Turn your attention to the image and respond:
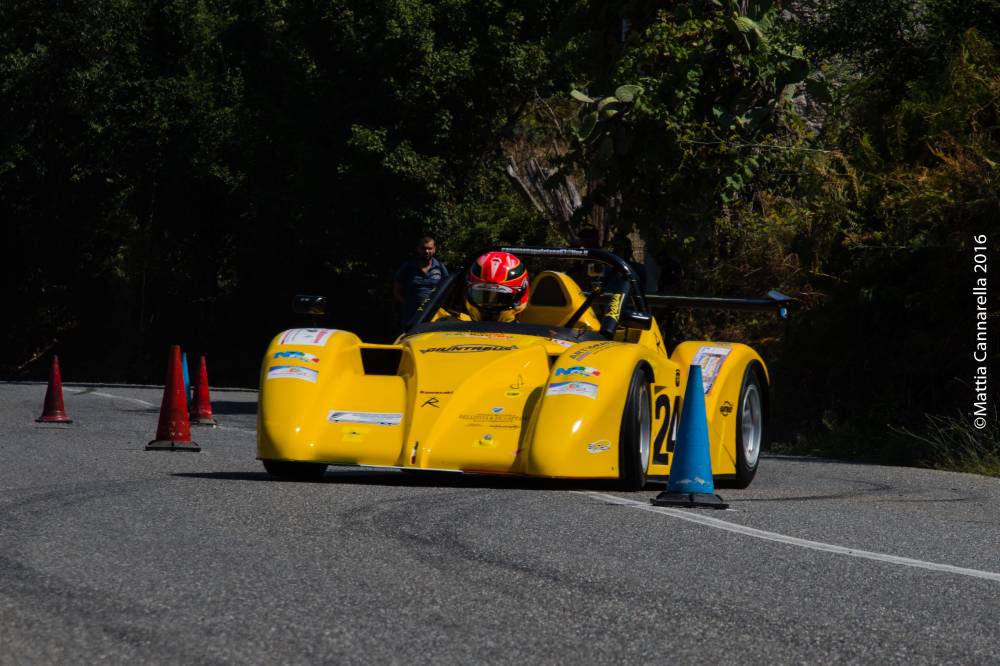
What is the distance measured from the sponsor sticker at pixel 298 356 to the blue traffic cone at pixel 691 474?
2.37 m

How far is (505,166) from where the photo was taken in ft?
130

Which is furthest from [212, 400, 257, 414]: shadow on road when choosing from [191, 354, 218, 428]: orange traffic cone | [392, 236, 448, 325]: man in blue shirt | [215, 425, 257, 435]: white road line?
[392, 236, 448, 325]: man in blue shirt

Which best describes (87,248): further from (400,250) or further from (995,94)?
(995,94)

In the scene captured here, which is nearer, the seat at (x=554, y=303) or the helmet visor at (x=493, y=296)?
the helmet visor at (x=493, y=296)

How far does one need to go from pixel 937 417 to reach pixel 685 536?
27.2 feet

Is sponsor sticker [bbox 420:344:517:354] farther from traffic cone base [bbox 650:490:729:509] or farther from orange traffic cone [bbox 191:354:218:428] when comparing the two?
orange traffic cone [bbox 191:354:218:428]

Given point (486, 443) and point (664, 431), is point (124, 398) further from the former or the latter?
point (486, 443)

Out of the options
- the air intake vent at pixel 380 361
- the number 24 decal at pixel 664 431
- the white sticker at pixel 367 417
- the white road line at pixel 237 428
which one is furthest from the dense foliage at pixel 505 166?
the white sticker at pixel 367 417

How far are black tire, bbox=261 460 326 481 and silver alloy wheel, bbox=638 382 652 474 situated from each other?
187 centimetres

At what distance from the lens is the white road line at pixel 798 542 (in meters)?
6.43

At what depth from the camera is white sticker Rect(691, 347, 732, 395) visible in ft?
35.7

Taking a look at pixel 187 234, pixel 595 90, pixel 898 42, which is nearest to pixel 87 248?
pixel 187 234

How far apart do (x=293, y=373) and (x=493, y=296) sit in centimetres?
180

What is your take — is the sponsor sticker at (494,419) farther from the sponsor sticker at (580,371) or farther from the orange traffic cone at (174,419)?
the orange traffic cone at (174,419)
